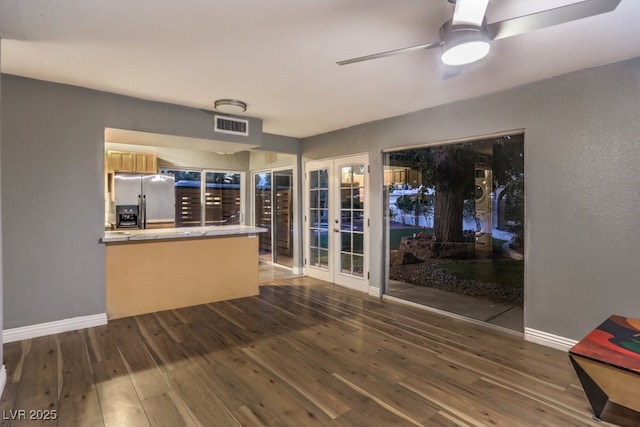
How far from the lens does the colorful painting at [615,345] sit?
73.7 inches

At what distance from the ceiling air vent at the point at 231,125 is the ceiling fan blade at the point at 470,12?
A: 10.6 ft

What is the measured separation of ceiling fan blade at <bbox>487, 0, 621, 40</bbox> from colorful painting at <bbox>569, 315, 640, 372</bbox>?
5.97 ft

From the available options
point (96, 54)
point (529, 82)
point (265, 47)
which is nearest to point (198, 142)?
point (96, 54)

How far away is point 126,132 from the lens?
148 inches

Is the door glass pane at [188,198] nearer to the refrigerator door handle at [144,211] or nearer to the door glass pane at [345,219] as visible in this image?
the refrigerator door handle at [144,211]

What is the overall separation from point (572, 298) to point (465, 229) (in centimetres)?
276

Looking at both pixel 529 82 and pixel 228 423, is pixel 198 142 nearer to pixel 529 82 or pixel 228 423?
pixel 228 423

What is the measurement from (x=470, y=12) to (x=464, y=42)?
13 cm

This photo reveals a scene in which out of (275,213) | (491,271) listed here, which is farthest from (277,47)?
(491,271)

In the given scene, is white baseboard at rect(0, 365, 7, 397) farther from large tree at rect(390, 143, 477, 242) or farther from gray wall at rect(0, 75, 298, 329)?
large tree at rect(390, 143, 477, 242)

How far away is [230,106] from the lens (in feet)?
12.4

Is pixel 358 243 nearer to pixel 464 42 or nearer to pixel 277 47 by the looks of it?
pixel 277 47

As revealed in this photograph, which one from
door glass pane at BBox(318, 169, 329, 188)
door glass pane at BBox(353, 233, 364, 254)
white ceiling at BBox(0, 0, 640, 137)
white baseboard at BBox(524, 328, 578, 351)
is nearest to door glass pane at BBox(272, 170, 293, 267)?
door glass pane at BBox(318, 169, 329, 188)

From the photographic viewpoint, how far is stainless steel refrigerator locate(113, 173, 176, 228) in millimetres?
5645
